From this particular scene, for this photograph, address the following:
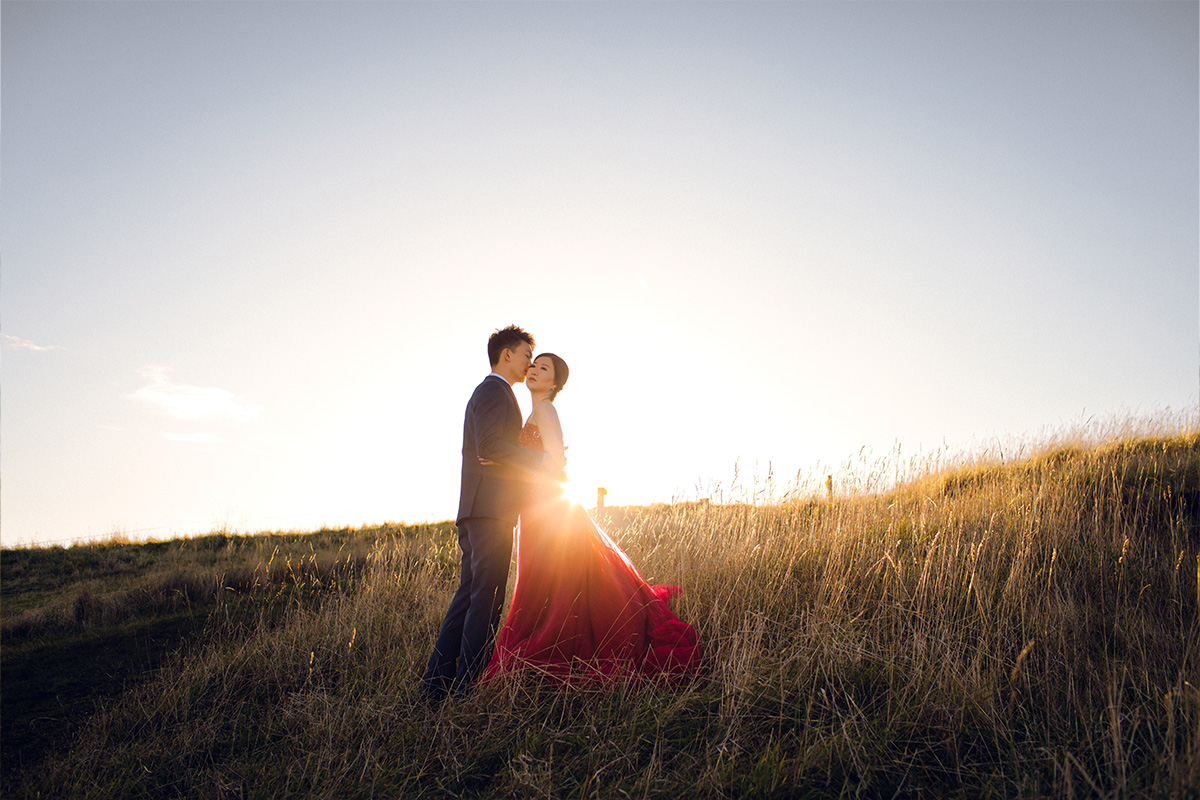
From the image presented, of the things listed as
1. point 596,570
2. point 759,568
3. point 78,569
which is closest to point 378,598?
point 596,570

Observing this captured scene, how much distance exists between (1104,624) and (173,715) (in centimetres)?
634

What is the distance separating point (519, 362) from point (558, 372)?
28 centimetres

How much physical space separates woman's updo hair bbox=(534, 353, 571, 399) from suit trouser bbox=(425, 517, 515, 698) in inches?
37.1

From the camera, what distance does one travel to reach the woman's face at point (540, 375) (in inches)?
146

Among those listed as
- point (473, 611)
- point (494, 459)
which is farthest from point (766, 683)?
point (494, 459)

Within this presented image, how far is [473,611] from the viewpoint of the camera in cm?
341

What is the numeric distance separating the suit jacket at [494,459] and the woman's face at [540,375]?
21cm

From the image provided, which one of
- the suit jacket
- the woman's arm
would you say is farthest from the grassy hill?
the woman's arm

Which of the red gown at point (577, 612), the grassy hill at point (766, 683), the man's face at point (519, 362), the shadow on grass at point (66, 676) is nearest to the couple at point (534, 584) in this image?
the red gown at point (577, 612)

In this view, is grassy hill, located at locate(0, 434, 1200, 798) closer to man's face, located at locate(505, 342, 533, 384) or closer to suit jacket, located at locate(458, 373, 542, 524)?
suit jacket, located at locate(458, 373, 542, 524)

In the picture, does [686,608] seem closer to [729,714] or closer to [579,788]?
[729,714]

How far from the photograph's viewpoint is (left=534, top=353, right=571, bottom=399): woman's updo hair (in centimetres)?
381

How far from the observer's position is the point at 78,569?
9.91 m

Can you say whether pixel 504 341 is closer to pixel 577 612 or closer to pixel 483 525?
pixel 483 525
